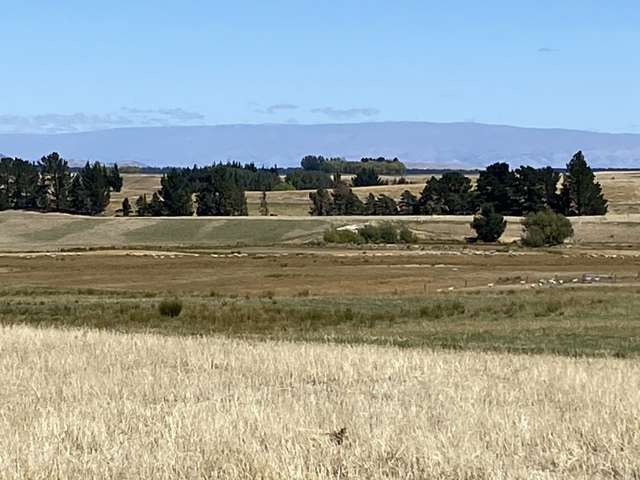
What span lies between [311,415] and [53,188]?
6474 inches

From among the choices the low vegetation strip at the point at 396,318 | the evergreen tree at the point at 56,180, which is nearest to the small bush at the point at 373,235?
the evergreen tree at the point at 56,180

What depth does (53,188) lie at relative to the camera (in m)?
171

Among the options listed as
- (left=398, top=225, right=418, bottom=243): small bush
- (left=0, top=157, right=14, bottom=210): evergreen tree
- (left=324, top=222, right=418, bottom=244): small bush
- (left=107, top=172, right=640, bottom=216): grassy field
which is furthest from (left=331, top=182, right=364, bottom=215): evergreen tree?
(left=0, top=157, right=14, bottom=210): evergreen tree

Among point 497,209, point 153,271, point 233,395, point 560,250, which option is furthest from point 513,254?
point 233,395

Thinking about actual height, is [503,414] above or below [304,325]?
above

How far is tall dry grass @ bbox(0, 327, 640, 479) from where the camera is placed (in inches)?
361

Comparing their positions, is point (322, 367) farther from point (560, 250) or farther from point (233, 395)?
point (560, 250)

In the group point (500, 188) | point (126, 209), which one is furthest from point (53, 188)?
point (500, 188)

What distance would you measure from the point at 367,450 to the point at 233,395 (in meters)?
3.89

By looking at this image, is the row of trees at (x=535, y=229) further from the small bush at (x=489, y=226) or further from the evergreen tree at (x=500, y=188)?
the evergreen tree at (x=500, y=188)

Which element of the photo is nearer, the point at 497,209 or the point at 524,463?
the point at 524,463

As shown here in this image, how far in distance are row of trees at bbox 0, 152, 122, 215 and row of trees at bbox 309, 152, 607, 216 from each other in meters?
39.7

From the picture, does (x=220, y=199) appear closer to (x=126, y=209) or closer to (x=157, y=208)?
(x=157, y=208)

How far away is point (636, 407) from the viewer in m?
12.5
